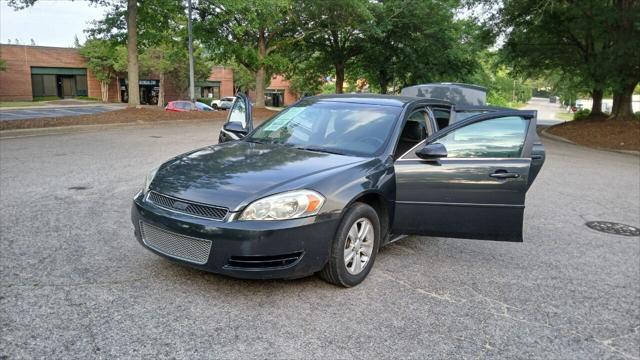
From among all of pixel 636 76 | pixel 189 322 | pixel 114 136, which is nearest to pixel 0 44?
pixel 114 136

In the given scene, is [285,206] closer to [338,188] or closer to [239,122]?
[338,188]

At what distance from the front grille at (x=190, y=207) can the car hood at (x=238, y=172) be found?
4 cm

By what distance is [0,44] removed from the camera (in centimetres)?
4747

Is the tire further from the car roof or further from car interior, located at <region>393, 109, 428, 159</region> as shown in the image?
the car roof

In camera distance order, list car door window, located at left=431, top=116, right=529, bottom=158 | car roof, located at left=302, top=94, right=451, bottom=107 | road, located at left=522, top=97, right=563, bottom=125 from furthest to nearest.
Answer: road, located at left=522, top=97, right=563, bottom=125 → car roof, located at left=302, top=94, right=451, bottom=107 → car door window, located at left=431, top=116, right=529, bottom=158

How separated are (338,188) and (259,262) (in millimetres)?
826

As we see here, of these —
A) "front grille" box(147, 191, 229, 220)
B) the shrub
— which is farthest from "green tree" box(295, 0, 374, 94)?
"front grille" box(147, 191, 229, 220)

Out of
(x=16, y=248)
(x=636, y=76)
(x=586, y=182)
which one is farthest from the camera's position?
(x=636, y=76)

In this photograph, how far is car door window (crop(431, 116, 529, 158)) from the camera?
15.3 feet

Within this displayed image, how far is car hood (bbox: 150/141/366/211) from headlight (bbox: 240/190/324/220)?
2.2 inches

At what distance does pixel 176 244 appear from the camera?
3.72 meters

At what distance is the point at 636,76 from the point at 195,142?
18447mm

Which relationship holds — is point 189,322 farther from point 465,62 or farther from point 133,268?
point 465,62

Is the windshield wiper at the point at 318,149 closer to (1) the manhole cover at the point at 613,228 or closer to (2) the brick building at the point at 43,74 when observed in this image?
(1) the manhole cover at the point at 613,228
